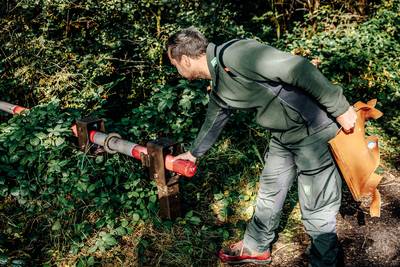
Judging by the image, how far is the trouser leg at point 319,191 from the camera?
2.28 m

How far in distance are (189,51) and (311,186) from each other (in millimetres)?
1114

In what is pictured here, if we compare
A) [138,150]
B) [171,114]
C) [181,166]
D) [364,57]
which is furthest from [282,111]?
[364,57]

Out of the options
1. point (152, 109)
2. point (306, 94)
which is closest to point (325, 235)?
point (306, 94)

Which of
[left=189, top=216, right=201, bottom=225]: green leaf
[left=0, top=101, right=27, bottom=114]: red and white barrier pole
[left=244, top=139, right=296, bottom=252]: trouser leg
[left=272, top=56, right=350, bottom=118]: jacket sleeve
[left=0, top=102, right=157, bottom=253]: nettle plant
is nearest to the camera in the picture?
[left=272, top=56, right=350, bottom=118]: jacket sleeve

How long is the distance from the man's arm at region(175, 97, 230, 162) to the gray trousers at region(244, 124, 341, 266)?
0.38 metres

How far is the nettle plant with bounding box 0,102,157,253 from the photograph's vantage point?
9.86 feet

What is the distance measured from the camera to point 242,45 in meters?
2.12

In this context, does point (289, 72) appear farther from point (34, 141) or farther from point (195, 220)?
point (34, 141)

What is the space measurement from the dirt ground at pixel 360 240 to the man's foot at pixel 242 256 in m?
0.10

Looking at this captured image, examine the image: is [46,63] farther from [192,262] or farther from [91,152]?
[192,262]

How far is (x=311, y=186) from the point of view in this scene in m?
2.38

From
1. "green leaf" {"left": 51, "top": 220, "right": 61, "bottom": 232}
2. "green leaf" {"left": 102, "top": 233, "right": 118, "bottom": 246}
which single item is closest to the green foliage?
"green leaf" {"left": 102, "top": 233, "right": 118, "bottom": 246}

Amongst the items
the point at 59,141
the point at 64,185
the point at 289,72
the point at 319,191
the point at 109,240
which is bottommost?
the point at 109,240

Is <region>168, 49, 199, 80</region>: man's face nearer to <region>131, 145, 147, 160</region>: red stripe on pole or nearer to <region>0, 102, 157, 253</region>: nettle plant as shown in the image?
<region>131, 145, 147, 160</region>: red stripe on pole
